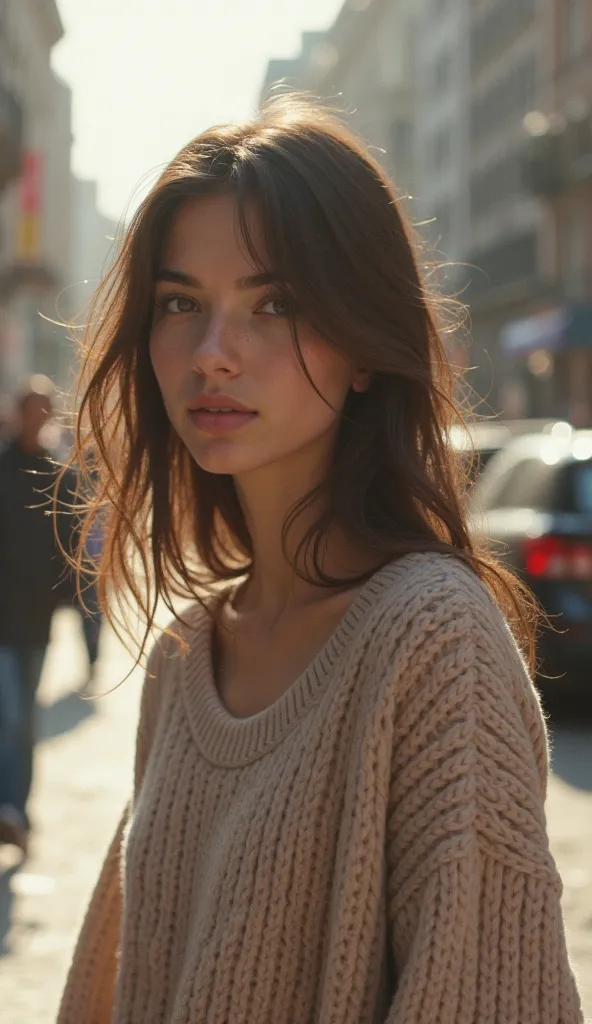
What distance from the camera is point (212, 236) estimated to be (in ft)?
7.04

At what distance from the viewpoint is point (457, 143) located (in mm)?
62844

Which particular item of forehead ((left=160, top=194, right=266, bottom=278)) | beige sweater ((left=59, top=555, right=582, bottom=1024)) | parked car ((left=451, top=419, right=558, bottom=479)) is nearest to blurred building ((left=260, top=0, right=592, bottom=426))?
parked car ((left=451, top=419, right=558, bottom=479))

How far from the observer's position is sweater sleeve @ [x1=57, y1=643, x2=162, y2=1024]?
7.74ft

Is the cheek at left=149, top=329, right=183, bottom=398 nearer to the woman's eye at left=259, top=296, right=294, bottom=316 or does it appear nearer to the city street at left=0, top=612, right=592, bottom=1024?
the woman's eye at left=259, top=296, right=294, bottom=316

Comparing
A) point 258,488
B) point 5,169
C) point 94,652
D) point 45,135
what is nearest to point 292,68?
point 45,135

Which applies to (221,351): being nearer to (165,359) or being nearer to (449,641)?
(165,359)

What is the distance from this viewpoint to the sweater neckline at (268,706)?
195 centimetres

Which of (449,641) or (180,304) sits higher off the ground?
(180,304)

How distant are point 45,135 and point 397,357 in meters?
66.7

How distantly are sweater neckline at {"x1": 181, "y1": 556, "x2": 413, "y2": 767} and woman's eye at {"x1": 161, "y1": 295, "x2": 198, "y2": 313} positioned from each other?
432 mm

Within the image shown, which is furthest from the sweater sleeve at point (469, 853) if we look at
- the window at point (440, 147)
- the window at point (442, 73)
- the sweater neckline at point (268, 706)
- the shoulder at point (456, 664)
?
the window at point (442, 73)

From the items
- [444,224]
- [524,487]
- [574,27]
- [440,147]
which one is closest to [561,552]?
[524,487]

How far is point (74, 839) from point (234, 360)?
19.3ft

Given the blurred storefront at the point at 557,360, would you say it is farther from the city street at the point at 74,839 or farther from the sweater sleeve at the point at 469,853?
the sweater sleeve at the point at 469,853
